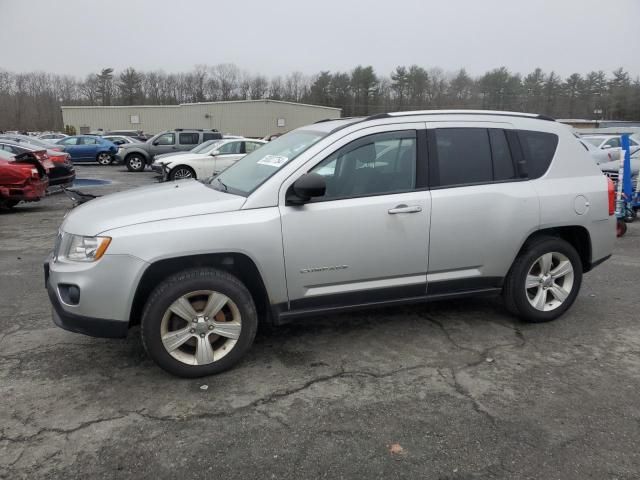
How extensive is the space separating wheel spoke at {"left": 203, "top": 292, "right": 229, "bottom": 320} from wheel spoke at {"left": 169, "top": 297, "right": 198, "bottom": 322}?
84mm

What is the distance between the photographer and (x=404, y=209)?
369 cm

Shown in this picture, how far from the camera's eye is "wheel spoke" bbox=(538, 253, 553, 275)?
167 inches

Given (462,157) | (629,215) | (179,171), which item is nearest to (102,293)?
(462,157)

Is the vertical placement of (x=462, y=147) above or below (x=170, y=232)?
above

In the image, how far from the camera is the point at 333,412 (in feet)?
9.92

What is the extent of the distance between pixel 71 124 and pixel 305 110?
2527cm

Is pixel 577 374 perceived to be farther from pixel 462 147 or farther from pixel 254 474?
pixel 254 474

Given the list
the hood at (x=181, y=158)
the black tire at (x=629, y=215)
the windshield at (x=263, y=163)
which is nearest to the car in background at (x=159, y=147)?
the hood at (x=181, y=158)

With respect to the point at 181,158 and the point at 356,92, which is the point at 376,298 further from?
the point at 356,92

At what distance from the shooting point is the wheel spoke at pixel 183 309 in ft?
10.7

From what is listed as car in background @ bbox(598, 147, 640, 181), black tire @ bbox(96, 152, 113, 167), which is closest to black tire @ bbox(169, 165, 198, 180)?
car in background @ bbox(598, 147, 640, 181)

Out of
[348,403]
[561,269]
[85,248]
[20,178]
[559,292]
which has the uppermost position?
[20,178]

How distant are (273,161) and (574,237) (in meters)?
2.82

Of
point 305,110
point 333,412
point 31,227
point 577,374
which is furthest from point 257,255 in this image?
point 305,110
